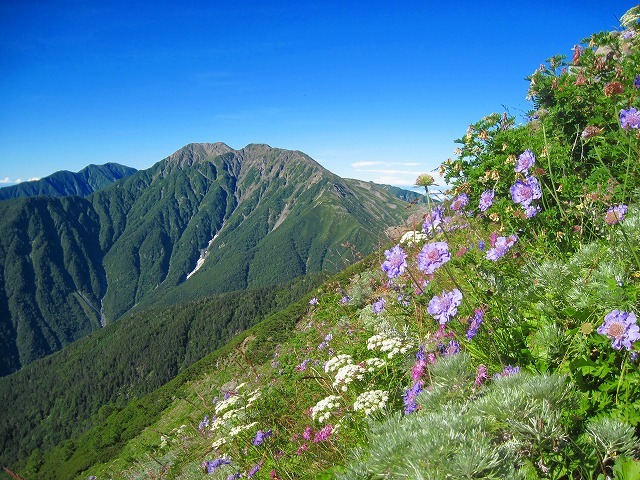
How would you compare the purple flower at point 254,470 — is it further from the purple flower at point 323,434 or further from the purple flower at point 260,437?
the purple flower at point 323,434

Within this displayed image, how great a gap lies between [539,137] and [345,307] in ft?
17.9

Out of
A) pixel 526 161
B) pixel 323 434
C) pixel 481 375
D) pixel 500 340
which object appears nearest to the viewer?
pixel 481 375

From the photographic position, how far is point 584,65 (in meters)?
6.67

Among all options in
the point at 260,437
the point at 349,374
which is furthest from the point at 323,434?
the point at 260,437

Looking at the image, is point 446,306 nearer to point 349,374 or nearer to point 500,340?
point 500,340

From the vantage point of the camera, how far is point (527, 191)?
3715 mm

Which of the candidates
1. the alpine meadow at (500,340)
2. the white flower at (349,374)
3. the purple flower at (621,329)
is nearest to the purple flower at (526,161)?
the alpine meadow at (500,340)

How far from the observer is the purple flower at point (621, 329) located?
2.04 meters

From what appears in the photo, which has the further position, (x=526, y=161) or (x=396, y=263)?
(x=526, y=161)

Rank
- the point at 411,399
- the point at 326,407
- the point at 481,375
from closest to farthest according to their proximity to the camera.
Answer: the point at 481,375
the point at 411,399
the point at 326,407

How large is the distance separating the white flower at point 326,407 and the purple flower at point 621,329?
8.97ft

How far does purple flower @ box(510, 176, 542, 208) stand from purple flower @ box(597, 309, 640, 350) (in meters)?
1.72

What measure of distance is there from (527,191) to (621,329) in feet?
6.32

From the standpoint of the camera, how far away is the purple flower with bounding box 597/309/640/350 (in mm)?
2045
